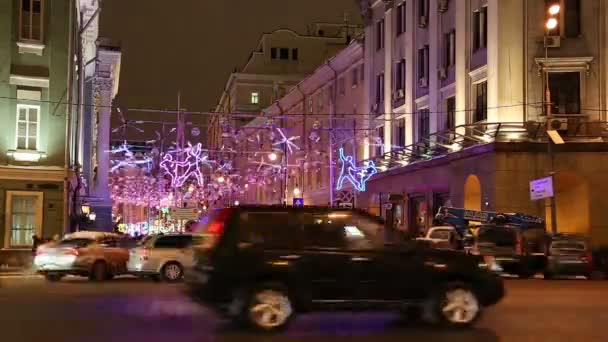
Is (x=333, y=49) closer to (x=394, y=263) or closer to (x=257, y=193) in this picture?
(x=257, y=193)

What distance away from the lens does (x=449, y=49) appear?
37500mm

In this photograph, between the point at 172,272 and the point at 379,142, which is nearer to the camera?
the point at 172,272

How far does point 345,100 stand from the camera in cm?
5259

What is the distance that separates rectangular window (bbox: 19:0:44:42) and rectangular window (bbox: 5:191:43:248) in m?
6.37

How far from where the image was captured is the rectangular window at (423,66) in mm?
39969

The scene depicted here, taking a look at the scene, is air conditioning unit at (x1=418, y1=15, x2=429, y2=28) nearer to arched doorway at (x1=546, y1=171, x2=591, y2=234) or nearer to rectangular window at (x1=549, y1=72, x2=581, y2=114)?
rectangular window at (x1=549, y1=72, x2=581, y2=114)

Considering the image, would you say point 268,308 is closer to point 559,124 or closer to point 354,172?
point 559,124

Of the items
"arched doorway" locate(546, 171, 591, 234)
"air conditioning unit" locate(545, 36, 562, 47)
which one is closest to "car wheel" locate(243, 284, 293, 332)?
"arched doorway" locate(546, 171, 591, 234)

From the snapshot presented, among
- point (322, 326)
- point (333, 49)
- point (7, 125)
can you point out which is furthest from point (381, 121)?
point (333, 49)

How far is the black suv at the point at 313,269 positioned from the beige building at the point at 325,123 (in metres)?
30.3

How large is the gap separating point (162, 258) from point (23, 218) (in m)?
10.6

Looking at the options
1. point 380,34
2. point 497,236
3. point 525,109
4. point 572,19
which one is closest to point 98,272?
point 497,236

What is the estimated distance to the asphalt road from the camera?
11.9 m

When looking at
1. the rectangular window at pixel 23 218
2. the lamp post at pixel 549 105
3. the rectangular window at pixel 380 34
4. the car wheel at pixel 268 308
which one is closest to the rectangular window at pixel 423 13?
the rectangular window at pixel 380 34
